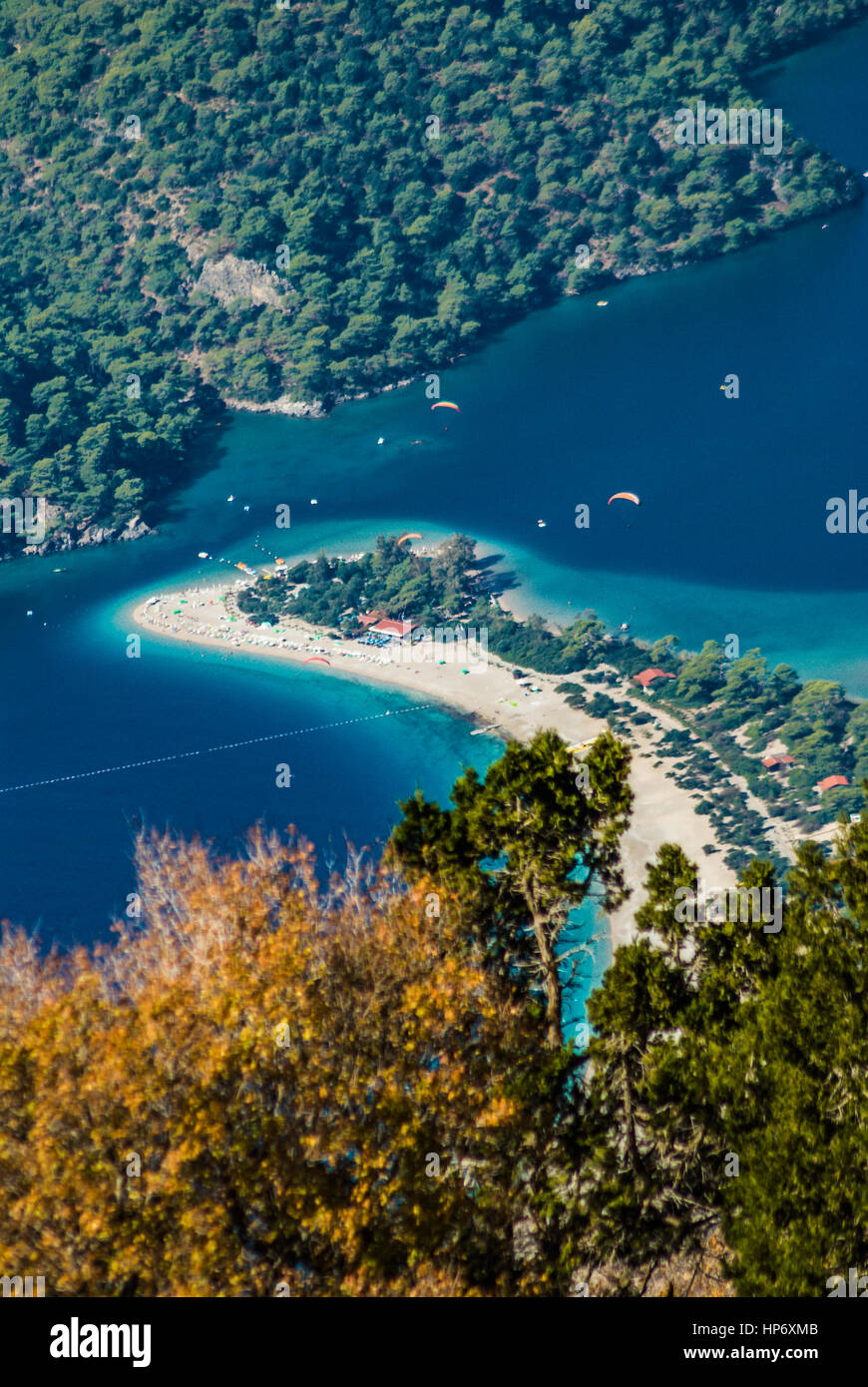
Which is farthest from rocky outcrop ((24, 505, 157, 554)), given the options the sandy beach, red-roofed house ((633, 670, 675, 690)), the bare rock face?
red-roofed house ((633, 670, 675, 690))

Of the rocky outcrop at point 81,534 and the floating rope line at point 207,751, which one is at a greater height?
the rocky outcrop at point 81,534

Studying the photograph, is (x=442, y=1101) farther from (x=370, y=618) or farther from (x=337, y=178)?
(x=337, y=178)

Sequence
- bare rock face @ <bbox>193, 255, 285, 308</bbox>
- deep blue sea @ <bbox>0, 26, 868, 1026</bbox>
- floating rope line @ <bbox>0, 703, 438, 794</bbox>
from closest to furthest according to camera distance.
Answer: deep blue sea @ <bbox>0, 26, 868, 1026</bbox> → floating rope line @ <bbox>0, 703, 438, 794</bbox> → bare rock face @ <bbox>193, 255, 285, 308</bbox>

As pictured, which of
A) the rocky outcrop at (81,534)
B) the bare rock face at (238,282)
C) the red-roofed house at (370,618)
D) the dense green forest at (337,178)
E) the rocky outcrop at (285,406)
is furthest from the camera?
the bare rock face at (238,282)

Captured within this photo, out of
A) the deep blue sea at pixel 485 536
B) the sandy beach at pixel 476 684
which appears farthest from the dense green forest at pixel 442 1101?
the deep blue sea at pixel 485 536

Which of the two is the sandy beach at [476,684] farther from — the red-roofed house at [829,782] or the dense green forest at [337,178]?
the dense green forest at [337,178]

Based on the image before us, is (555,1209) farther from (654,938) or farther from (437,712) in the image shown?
(437,712)

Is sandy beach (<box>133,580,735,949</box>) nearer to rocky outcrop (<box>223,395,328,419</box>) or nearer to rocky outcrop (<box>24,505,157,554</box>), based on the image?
rocky outcrop (<box>24,505,157,554</box>)
